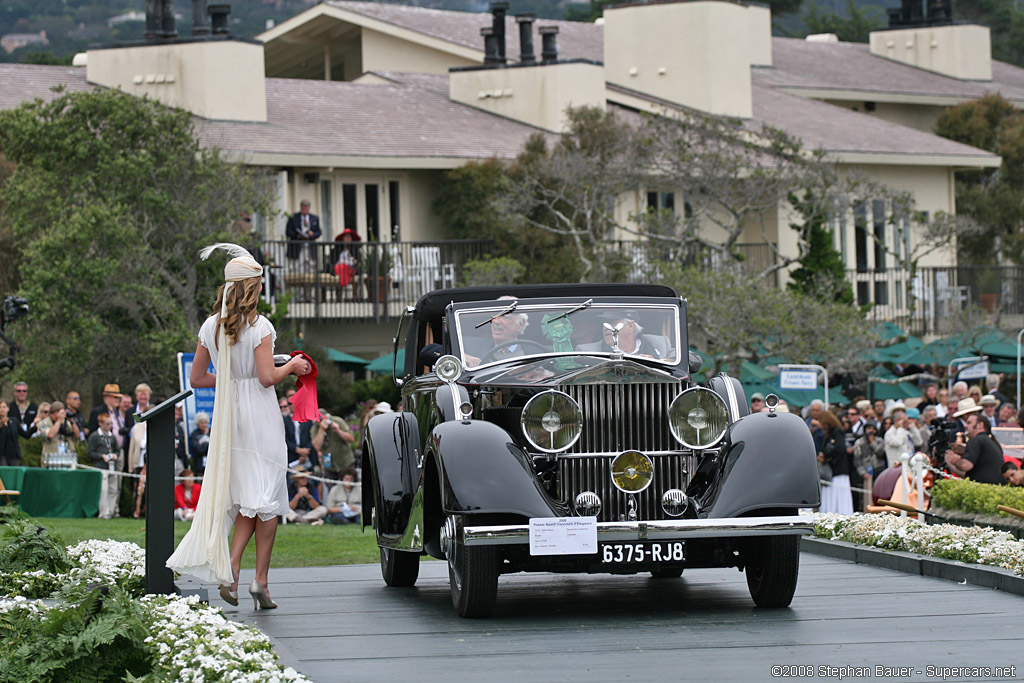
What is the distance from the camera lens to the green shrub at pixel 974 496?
1191 centimetres

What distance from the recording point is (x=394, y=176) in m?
35.3

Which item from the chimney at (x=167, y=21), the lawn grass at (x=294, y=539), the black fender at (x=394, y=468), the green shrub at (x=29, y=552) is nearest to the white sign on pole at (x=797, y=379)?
the lawn grass at (x=294, y=539)

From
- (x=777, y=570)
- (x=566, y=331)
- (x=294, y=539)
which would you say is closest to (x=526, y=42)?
(x=294, y=539)

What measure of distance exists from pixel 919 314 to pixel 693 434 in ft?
105

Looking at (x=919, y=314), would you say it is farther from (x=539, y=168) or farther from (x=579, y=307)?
(x=579, y=307)

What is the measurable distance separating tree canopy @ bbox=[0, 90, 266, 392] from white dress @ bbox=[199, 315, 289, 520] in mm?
16628

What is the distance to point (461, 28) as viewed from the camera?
4509 centimetres

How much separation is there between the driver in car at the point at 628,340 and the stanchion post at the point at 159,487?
3256mm

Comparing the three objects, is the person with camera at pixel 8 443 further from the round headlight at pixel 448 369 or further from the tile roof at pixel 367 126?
the tile roof at pixel 367 126

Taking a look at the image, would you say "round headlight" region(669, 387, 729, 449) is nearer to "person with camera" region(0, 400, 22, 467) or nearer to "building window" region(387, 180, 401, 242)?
"person with camera" region(0, 400, 22, 467)

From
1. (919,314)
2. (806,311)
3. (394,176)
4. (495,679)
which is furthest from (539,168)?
(495,679)

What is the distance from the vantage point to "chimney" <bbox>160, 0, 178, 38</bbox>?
109 ft

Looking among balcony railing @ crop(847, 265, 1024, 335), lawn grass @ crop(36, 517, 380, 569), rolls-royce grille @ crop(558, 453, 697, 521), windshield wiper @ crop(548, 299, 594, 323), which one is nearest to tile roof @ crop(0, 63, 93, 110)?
lawn grass @ crop(36, 517, 380, 569)

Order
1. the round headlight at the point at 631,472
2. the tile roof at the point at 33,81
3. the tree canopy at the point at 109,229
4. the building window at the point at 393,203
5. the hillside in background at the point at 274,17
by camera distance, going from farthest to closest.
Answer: the hillside in background at the point at 274,17 → the building window at the point at 393,203 → the tile roof at the point at 33,81 → the tree canopy at the point at 109,229 → the round headlight at the point at 631,472
